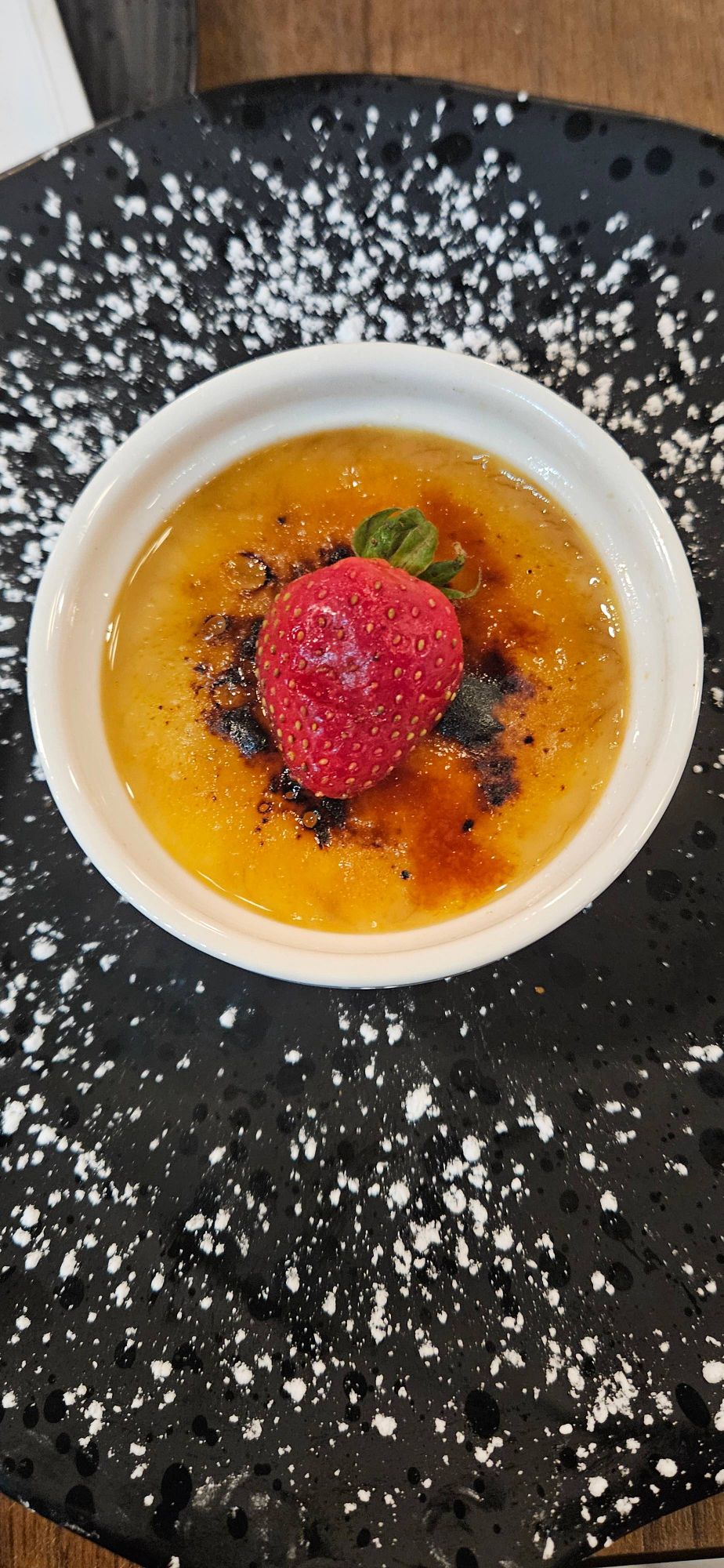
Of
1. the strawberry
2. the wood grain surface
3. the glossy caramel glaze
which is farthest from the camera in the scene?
the wood grain surface

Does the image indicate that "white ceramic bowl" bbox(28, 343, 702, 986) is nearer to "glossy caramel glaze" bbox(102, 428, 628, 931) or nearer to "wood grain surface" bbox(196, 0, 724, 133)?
"glossy caramel glaze" bbox(102, 428, 628, 931)

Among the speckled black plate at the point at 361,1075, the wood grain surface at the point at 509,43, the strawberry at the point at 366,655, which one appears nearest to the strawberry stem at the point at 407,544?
the strawberry at the point at 366,655

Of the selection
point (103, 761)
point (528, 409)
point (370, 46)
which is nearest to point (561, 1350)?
point (103, 761)

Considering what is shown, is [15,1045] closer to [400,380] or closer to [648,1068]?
[648,1068]

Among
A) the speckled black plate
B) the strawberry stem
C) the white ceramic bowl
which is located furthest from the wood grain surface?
the strawberry stem

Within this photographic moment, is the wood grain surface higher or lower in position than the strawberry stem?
higher

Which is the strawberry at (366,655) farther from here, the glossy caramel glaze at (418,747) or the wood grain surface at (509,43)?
the wood grain surface at (509,43)

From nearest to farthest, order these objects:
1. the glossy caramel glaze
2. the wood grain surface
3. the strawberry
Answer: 1. the strawberry
2. the glossy caramel glaze
3. the wood grain surface

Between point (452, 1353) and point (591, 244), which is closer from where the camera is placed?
point (452, 1353)
